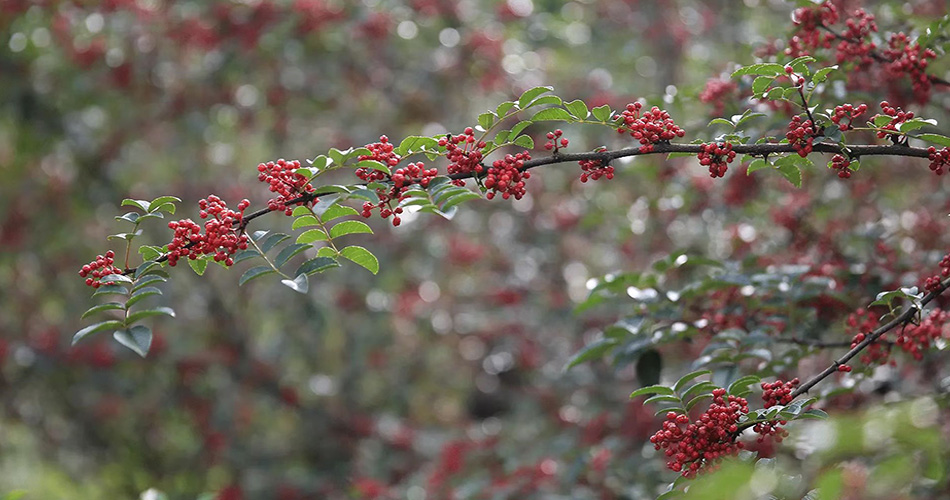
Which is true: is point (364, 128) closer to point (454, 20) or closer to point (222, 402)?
point (454, 20)

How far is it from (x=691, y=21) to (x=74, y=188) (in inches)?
138

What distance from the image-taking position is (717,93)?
2.38m

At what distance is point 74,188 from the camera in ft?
15.5

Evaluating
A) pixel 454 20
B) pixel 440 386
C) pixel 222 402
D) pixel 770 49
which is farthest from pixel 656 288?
pixel 440 386

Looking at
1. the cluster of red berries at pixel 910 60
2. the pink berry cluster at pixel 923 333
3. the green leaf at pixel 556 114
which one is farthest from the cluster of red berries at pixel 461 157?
the cluster of red berries at pixel 910 60

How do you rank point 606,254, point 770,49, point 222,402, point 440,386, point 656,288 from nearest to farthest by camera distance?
point 656,288
point 770,49
point 222,402
point 606,254
point 440,386

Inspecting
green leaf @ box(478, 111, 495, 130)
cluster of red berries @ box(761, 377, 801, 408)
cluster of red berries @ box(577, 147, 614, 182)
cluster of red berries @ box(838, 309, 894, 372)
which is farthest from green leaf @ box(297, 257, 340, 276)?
cluster of red berries @ box(838, 309, 894, 372)

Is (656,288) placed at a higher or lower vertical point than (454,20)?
lower

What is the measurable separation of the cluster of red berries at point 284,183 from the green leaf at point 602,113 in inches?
21.0

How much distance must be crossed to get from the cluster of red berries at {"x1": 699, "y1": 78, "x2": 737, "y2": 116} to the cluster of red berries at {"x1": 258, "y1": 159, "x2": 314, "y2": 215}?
1.22m

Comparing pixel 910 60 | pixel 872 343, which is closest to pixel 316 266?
pixel 872 343

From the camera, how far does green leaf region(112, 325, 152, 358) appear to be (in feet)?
5.04

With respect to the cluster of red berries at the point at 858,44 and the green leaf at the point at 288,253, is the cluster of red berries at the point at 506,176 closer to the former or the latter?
the green leaf at the point at 288,253

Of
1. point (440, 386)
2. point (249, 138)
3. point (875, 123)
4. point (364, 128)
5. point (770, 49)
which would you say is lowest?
point (875, 123)
